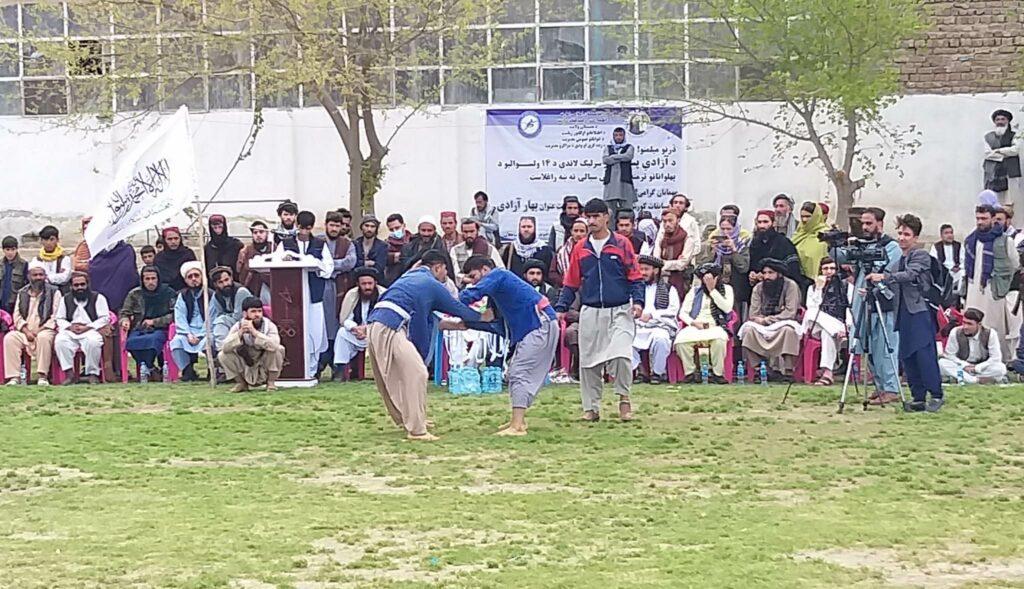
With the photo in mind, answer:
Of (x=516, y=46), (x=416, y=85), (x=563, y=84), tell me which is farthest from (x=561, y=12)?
(x=416, y=85)

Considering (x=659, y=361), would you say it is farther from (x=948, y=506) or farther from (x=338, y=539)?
(x=338, y=539)

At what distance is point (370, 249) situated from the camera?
15.9m

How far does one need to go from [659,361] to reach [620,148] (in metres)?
5.50

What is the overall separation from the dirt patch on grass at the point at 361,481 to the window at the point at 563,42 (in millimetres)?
13693

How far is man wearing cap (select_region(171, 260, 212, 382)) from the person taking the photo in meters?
15.4

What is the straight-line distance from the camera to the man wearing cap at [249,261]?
15.8 meters

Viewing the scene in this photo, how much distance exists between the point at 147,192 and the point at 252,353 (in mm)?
2018

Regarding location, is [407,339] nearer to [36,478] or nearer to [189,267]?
[36,478]

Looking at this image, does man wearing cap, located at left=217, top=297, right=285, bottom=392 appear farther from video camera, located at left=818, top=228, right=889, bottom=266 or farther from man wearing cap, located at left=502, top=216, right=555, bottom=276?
video camera, located at left=818, top=228, right=889, bottom=266

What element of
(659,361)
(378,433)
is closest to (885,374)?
(659,361)

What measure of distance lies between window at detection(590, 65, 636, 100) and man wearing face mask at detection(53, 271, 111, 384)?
29.7 ft

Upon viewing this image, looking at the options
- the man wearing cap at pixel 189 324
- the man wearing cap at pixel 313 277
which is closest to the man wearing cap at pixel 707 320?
the man wearing cap at pixel 313 277

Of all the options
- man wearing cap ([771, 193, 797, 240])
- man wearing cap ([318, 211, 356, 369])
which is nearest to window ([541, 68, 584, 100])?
man wearing cap ([771, 193, 797, 240])

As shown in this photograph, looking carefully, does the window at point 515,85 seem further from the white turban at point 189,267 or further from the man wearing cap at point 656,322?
the white turban at point 189,267
